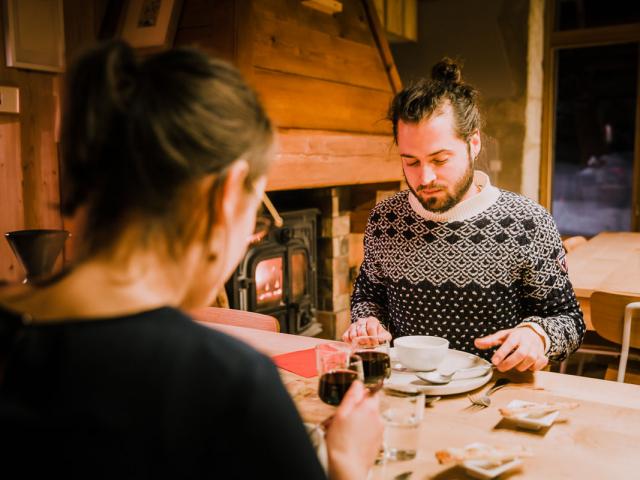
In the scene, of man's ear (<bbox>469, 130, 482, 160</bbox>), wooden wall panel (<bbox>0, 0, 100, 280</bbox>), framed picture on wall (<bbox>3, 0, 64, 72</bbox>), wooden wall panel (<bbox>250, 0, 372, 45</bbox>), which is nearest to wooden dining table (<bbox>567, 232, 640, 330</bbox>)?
man's ear (<bbox>469, 130, 482, 160</bbox>)

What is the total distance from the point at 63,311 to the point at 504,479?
0.71 meters

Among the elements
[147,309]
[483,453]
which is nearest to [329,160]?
[483,453]

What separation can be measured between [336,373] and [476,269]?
77 cm

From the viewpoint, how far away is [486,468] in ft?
3.20

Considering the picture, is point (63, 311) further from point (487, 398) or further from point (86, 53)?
point (487, 398)

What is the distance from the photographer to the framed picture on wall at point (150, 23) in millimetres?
2820

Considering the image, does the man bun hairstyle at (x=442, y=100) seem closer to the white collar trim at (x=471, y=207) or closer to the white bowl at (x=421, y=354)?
the white collar trim at (x=471, y=207)

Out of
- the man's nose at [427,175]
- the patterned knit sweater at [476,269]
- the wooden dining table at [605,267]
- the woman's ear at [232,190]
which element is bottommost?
the wooden dining table at [605,267]

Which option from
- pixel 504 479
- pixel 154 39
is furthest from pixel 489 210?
pixel 154 39

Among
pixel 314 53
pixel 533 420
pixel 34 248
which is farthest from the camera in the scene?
pixel 314 53

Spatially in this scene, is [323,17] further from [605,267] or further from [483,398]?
[483,398]

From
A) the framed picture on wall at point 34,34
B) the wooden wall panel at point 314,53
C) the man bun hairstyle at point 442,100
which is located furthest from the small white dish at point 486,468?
the framed picture on wall at point 34,34

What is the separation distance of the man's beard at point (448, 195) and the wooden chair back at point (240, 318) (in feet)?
1.96

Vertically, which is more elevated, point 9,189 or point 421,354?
point 9,189
